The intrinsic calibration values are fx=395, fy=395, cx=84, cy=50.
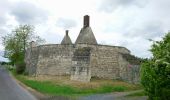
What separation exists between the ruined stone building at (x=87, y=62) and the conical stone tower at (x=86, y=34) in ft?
11.8

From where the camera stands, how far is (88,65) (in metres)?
41.0

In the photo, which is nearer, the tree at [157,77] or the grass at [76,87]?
the tree at [157,77]

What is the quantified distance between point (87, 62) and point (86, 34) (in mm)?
9930

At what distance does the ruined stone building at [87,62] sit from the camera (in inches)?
1622

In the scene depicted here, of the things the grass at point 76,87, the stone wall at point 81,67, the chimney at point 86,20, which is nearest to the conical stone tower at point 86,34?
the chimney at point 86,20

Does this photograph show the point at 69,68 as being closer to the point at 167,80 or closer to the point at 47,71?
the point at 47,71

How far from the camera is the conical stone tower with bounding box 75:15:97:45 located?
49.6 metres

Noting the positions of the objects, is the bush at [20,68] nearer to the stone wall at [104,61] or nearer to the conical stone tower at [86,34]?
the conical stone tower at [86,34]

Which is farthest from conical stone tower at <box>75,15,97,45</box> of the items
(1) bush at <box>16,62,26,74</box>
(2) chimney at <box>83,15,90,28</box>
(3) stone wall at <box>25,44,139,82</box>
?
(1) bush at <box>16,62,26,74</box>

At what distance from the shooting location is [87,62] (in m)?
41.0

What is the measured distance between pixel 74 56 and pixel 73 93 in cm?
889

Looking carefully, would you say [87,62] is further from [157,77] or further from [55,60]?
[157,77]

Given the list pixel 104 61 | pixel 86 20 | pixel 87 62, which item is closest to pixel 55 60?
pixel 104 61

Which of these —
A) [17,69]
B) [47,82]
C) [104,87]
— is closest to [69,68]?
[47,82]
